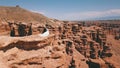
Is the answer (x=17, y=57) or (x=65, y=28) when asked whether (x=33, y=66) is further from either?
(x=65, y=28)

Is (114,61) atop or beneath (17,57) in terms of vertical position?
beneath

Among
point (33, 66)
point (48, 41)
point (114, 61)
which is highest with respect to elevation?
point (48, 41)

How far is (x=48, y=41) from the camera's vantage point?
73.7ft

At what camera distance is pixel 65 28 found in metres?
95.9

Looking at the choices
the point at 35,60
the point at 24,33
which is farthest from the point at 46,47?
the point at 24,33

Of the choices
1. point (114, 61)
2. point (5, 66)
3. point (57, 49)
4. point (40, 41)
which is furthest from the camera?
point (114, 61)

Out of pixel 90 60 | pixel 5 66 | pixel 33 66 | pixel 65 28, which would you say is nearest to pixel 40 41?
pixel 33 66

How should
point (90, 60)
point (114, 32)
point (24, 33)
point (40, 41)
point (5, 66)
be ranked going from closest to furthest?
point (5, 66), point (40, 41), point (24, 33), point (90, 60), point (114, 32)

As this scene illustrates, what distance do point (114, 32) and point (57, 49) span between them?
154799mm

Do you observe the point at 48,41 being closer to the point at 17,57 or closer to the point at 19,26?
the point at 17,57

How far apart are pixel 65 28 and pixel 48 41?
7363cm

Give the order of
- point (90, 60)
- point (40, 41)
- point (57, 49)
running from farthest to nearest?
point (90, 60) < point (57, 49) < point (40, 41)

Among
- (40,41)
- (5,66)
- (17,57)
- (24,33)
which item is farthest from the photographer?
(24,33)

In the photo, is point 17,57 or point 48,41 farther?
point 48,41
